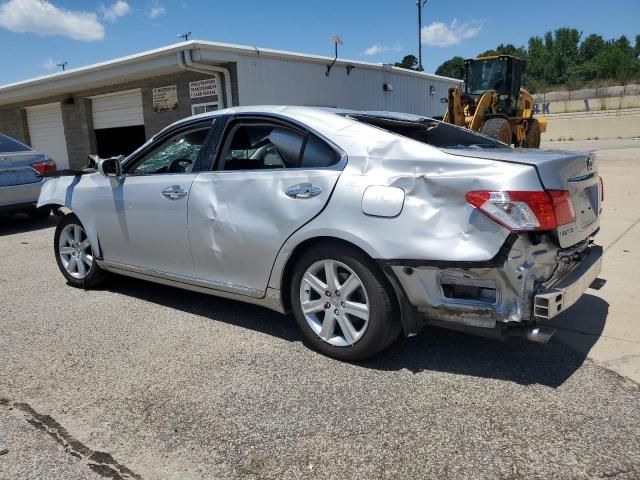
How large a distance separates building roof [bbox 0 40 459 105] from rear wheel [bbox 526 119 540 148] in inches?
190

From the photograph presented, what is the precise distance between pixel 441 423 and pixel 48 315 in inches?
140

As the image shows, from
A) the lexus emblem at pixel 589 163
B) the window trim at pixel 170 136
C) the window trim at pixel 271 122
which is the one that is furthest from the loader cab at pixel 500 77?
the window trim at pixel 271 122

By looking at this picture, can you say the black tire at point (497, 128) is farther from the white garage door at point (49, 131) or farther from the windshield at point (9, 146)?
the white garage door at point (49, 131)

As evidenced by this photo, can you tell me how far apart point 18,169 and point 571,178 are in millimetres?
8567

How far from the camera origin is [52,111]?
19.3 meters

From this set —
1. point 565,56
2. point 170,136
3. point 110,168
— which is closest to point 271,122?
point 170,136

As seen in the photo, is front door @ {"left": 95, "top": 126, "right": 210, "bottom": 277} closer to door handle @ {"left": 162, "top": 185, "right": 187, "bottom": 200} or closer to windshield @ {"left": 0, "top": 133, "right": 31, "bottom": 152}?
door handle @ {"left": 162, "top": 185, "right": 187, "bottom": 200}

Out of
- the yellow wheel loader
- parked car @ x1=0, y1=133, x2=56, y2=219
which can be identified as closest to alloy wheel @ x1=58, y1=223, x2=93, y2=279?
parked car @ x1=0, y1=133, x2=56, y2=219

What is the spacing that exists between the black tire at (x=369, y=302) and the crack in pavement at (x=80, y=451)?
4.86 feet

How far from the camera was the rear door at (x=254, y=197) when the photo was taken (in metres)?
3.64

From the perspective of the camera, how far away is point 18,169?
353 inches

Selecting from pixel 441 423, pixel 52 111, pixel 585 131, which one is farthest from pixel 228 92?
pixel 585 131

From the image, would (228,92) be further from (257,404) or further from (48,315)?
(257,404)

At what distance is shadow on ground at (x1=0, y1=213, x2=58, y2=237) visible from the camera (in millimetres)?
9427
